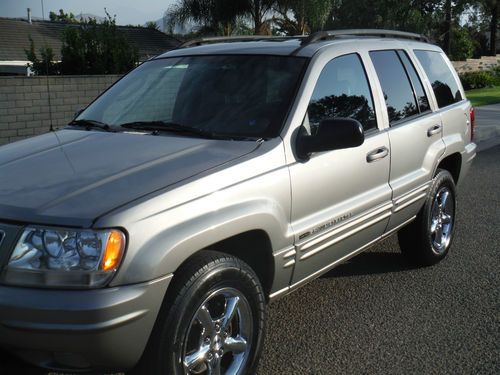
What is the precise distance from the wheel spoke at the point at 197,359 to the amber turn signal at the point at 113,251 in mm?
630

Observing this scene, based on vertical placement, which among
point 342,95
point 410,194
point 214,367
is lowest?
point 214,367

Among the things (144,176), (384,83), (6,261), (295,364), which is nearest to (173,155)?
(144,176)

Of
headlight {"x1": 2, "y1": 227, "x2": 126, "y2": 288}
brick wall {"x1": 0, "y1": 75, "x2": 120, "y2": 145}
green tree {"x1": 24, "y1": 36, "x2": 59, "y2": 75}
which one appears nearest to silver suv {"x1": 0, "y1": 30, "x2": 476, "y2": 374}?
headlight {"x1": 2, "y1": 227, "x2": 126, "y2": 288}

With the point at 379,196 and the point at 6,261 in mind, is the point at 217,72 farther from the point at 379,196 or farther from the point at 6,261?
the point at 6,261

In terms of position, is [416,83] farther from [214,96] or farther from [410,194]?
[214,96]

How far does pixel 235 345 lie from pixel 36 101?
793 centimetres

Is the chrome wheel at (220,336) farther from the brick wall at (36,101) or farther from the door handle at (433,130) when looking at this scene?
the brick wall at (36,101)

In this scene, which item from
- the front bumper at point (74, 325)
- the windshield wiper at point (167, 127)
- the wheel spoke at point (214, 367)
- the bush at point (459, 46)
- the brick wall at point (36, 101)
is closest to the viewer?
the front bumper at point (74, 325)

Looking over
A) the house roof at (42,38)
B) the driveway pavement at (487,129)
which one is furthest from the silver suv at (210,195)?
the house roof at (42,38)

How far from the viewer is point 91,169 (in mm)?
3119

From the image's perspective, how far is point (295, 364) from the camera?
3.71 metres

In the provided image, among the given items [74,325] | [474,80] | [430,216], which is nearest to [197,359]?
[74,325]

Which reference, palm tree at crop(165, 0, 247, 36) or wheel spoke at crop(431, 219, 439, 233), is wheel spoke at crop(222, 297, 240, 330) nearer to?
wheel spoke at crop(431, 219, 439, 233)

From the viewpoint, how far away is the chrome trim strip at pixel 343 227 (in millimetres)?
3641
